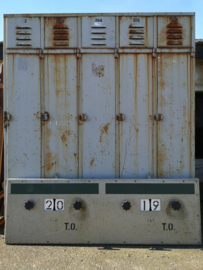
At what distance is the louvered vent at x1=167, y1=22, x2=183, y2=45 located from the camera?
10.00 feet

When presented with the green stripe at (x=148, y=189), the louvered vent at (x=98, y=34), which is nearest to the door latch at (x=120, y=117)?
the green stripe at (x=148, y=189)

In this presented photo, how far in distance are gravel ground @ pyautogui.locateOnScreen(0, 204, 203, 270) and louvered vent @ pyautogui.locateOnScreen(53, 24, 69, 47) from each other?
9.19 ft

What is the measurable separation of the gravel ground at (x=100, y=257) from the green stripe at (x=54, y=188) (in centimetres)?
71

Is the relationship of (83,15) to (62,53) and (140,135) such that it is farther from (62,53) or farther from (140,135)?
(140,135)

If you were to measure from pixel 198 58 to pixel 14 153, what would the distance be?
13.9 feet

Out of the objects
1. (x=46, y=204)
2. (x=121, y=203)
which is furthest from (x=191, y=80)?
(x=46, y=204)

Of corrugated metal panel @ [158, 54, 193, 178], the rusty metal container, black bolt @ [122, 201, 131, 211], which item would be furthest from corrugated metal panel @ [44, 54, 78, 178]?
corrugated metal panel @ [158, 54, 193, 178]

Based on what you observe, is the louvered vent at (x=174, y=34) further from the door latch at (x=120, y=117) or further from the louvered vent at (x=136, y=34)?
the door latch at (x=120, y=117)

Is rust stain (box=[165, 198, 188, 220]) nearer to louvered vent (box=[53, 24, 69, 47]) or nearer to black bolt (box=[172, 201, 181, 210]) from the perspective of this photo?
black bolt (box=[172, 201, 181, 210])

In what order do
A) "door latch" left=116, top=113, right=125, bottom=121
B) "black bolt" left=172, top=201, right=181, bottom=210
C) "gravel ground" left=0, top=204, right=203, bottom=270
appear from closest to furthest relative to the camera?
"gravel ground" left=0, top=204, right=203, bottom=270 < "black bolt" left=172, top=201, right=181, bottom=210 < "door latch" left=116, top=113, right=125, bottom=121

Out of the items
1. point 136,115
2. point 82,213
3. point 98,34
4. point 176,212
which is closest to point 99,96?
point 136,115

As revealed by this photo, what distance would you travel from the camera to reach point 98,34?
10.0 ft

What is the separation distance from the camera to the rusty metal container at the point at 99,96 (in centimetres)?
303

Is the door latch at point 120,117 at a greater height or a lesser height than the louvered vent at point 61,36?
lesser
